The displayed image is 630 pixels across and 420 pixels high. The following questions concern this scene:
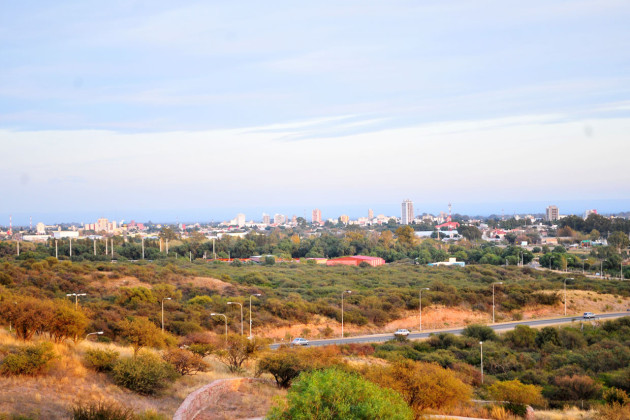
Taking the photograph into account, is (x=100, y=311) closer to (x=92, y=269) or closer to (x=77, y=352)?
(x=77, y=352)

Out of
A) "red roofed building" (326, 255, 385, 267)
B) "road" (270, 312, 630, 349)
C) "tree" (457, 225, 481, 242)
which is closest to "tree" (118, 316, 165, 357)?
"road" (270, 312, 630, 349)

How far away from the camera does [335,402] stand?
34.7ft

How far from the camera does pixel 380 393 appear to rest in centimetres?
1127

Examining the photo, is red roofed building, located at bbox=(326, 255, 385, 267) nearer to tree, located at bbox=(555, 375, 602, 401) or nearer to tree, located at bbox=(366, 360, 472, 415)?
tree, located at bbox=(555, 375, 602, 401)

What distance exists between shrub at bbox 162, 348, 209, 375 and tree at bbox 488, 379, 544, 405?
10.8 m

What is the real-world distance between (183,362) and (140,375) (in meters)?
3.44

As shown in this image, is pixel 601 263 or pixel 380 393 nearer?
pixel 380 393

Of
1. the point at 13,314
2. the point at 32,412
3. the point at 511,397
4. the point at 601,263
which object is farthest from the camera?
the point at 601,263

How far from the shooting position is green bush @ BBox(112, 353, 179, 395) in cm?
1783

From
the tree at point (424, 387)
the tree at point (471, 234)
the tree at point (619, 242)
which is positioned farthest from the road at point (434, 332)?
the tree at point (471, 234)

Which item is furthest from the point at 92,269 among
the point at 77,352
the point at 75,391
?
the point at 75,391

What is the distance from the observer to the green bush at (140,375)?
1783 centimetres

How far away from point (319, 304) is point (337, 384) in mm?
34305

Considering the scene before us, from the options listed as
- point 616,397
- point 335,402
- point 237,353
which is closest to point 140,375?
point 237,353
